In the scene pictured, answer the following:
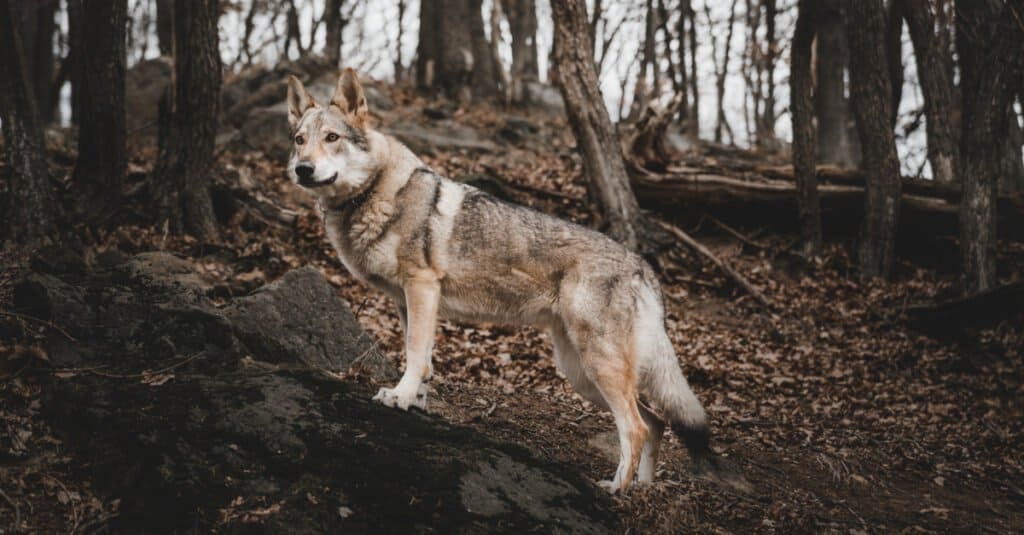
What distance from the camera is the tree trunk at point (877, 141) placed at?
33.9 ft

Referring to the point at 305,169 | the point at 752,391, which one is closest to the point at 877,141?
the point at 752,391

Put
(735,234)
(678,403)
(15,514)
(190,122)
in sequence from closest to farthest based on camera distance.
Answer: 1. (15,514)
2. (678,403)
3. (190,122)
4. (735,234)

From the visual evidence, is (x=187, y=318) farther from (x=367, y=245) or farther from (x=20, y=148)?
(x=20, y=148)

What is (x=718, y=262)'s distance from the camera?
34.8 feet

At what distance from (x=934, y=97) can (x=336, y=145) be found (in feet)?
34.6

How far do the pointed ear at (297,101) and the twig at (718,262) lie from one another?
22.9 ft

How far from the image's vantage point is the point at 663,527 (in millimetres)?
4098

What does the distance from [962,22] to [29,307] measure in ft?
39.9

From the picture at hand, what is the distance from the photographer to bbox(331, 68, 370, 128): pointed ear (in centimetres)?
514

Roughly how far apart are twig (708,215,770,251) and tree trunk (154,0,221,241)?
7946 millimetres

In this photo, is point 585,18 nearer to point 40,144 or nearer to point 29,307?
point 40,144

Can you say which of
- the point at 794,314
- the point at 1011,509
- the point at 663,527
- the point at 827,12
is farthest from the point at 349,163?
the point at 827,12

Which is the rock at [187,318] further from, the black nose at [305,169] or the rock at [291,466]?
the black nose at [305,169]

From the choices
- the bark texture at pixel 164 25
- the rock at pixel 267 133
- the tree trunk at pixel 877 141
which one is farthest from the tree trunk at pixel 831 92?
the bark texture at pixel 164 25
